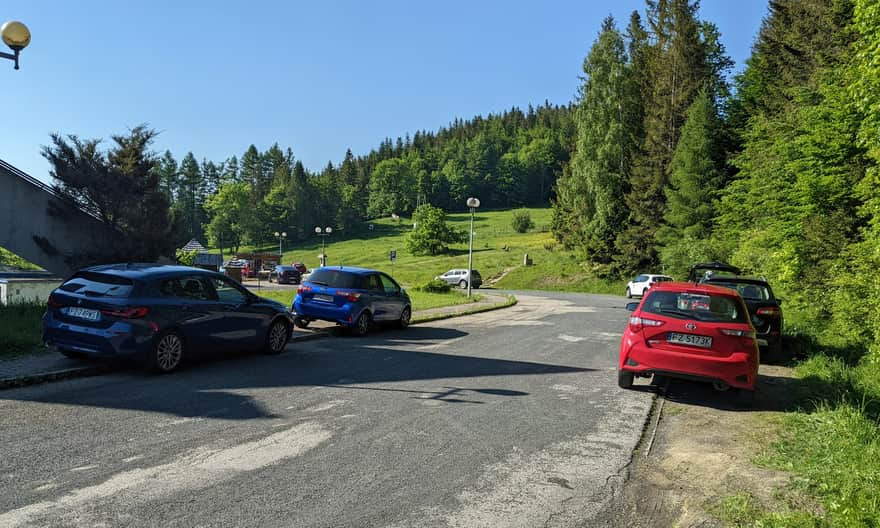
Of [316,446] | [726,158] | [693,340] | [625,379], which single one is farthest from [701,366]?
[726,158]

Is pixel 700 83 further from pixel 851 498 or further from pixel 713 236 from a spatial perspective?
pixel 851 498

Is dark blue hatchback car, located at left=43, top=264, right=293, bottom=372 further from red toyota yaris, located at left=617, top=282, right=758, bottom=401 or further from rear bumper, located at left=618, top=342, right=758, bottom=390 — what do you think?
rear bumper, located at left=618, top=342, right=758, bottom=390

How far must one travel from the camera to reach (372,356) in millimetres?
10992

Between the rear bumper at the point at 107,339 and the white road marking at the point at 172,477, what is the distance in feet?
11.1

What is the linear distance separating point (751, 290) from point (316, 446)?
11005 millimetres

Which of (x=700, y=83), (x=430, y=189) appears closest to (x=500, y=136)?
(x=430, y=189)

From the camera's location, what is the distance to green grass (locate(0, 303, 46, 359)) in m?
8.99

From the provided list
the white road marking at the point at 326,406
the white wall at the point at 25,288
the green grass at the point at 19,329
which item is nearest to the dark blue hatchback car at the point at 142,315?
the green grass at the point at 19,329

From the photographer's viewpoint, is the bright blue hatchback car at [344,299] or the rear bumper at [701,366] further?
the bright blue hatchback car at [344,299]

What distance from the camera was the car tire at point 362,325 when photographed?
13891 millimetres

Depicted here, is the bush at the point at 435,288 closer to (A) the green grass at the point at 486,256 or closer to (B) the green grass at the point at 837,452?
(A) the green grass at the point at 486,256

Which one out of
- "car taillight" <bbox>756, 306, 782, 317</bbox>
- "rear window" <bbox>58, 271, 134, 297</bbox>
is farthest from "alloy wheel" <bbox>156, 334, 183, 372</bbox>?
"car taillight" <bbox>756, 306, 782, 317</bbox>

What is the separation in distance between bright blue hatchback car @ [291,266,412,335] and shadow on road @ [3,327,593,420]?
857mm

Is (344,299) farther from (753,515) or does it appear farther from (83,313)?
(753,515)
